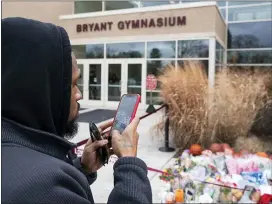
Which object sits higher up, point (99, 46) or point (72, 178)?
point (99, 46)

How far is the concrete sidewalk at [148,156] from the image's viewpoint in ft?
14.1

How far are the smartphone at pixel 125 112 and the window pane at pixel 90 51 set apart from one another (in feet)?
49.2

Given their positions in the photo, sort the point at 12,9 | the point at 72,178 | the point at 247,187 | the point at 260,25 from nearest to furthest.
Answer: the point at 72,178, the point at 247,187, the point at 260,25, the point at 12,9

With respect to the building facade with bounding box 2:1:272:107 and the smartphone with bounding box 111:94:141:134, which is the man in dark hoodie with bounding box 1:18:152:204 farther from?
the building facade with bounding box 2:1:272:107

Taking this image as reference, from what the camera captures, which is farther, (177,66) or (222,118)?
(177,66)

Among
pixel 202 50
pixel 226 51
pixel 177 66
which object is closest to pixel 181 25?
pixel 202 50

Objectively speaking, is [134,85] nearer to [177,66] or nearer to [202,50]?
[202,50]

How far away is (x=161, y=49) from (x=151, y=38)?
0.68 m

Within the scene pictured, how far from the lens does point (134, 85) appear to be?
1541 cm

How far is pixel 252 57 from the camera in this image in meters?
15.3

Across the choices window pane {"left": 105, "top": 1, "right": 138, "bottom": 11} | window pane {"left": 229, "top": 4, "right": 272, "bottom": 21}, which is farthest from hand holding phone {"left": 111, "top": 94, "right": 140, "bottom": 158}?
window pane {"left": 105, "top": 1, "right": 138, "bottom": 11}

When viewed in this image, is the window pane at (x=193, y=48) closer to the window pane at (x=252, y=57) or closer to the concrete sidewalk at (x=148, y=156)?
the window pane at (x=252, y=57)

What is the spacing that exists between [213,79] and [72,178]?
5.87 m

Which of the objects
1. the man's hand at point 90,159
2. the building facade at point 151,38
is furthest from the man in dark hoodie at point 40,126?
the building facade at point 151,38
